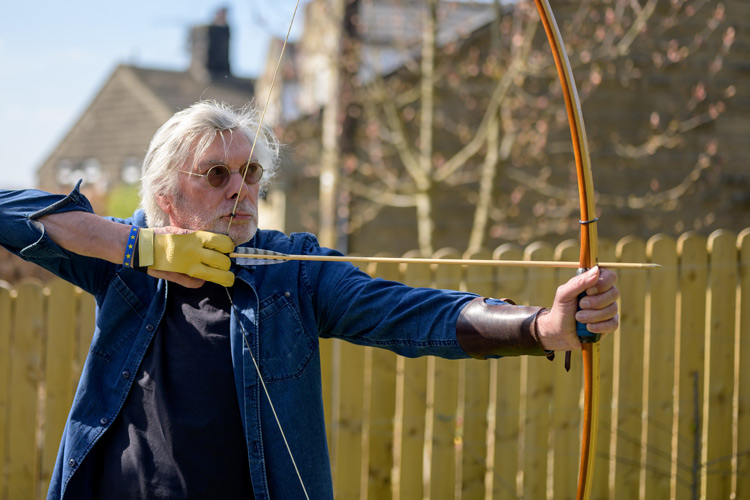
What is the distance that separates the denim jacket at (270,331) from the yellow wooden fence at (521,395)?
1.44 meters

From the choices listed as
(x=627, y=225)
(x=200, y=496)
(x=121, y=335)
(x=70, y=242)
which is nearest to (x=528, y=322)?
(x=200, y=496)

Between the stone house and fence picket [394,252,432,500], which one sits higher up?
the stone house

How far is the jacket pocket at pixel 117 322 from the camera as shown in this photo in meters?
1.91

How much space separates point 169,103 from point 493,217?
54.9 ft

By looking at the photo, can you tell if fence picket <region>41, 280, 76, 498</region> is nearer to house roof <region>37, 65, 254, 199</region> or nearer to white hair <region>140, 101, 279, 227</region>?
white hair <region>140, 101, 279, 227</region>

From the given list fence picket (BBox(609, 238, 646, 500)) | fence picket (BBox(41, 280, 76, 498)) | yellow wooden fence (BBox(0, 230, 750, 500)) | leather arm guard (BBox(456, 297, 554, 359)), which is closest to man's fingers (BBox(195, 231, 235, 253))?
leather arm guard (BBox(456, 297, 554, 359))

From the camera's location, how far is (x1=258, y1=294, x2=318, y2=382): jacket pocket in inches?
72.6

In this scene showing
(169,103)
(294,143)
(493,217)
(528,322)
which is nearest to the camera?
(528,322)

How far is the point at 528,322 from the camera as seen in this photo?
5.29 feet

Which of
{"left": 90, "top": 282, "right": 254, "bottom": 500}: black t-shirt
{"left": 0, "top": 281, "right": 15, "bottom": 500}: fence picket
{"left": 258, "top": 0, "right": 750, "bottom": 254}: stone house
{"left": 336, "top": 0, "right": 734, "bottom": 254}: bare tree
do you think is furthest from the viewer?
{"left": 258, "top": 0, "right": 750, "bottom": 254}: stone house

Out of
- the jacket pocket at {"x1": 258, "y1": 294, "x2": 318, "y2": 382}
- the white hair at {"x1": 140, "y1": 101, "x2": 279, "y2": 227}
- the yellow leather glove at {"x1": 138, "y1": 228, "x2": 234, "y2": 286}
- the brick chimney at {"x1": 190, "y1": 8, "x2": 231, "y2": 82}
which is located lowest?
the jacket pocket at {"x1": 258, "y1": 294, "x2": 318, "y2": 382}

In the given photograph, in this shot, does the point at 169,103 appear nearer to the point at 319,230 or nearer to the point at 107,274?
the point at 319,230

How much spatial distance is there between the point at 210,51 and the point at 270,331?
22.9m

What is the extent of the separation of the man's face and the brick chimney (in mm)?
21929
